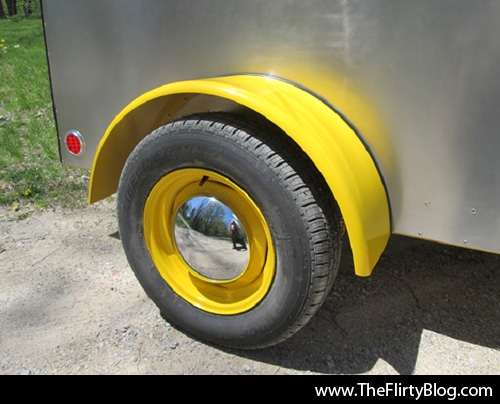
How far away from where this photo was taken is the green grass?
3.84 m

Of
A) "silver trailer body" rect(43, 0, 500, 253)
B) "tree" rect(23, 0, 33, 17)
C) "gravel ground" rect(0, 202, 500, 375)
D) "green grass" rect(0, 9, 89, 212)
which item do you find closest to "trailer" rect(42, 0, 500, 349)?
"silver trailer body" rect(43, 0, 500, 253)

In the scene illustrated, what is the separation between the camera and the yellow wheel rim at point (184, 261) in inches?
81.4

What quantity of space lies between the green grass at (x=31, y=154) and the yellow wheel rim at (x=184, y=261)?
66.3 inches

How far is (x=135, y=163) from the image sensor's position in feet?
7.05

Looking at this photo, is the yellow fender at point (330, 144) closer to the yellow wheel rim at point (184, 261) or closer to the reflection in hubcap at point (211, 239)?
the yellow wheel rim at point (184, 261)

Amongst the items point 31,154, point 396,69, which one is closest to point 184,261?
point 396,69

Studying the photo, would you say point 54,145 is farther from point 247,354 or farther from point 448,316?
point 448,316

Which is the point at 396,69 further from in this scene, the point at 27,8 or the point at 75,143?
the point at 27,8

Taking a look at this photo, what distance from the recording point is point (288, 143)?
195cm

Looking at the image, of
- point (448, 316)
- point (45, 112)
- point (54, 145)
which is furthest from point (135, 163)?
point (45, 112)

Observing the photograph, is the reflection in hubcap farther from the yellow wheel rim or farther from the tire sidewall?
the tire sidewall

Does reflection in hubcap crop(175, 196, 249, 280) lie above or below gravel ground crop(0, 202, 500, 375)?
above

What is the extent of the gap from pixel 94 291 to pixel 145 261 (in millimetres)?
619

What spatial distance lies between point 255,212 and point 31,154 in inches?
125
